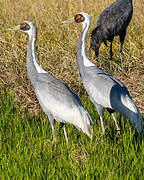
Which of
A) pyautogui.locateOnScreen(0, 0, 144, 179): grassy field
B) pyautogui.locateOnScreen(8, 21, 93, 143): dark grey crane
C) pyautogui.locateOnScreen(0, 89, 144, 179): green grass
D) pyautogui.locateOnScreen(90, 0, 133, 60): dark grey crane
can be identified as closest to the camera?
pyautogui.locateOnScreen(0, 89, 144, 179): green grass

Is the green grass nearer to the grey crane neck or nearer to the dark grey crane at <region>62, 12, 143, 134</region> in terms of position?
the dark grey crane at <region>62, 12, 143, 134</region>

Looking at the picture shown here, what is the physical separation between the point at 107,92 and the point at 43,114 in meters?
1.02

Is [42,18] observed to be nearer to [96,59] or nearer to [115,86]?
[96,59]

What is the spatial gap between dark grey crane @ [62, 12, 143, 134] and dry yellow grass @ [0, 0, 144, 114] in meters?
0.90

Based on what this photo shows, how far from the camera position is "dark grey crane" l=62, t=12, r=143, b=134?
14.2 ft

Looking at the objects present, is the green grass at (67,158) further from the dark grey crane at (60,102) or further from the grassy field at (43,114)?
the dark grey crane at (60,102)

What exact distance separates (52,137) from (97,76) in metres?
0.82

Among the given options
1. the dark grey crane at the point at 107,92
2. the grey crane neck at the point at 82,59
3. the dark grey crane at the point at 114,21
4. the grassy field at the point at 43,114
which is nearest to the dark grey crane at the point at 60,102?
the grassy field at the point at 43,114

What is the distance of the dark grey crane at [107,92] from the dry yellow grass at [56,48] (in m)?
0.90

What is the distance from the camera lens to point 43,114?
17.2 feet

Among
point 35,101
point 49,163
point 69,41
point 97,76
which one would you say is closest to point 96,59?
point 69,41

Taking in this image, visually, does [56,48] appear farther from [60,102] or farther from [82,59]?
[60,102]

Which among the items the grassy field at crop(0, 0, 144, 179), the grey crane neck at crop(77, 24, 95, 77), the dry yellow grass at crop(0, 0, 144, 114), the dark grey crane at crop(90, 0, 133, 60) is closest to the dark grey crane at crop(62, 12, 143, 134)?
the grey crane neck at crop(77, 24, 95, 77)

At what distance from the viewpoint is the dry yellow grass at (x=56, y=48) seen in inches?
235
